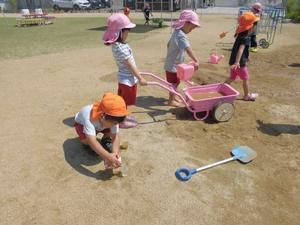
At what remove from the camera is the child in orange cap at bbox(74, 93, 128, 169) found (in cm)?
333

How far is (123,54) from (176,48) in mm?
1150

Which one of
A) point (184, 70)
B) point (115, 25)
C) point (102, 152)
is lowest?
point (102, 152)

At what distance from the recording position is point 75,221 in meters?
3.06

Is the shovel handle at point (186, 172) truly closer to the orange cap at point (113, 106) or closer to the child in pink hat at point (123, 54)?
the orange cap at point (113, 106)

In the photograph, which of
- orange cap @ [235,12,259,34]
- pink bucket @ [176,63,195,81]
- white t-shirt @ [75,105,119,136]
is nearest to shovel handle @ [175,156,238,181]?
white t-shirt @ [75,105,119,136]

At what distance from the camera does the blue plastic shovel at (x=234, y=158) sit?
3673mm

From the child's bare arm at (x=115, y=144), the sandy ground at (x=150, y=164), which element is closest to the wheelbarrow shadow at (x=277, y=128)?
the sandy ground at (x=150, y=164)

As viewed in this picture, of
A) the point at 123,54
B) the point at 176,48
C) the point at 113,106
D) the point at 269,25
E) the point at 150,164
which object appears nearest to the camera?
the point at 113,106

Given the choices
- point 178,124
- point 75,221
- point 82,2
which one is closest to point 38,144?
point 75,221

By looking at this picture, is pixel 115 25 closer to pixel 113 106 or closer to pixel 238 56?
pixel 113 106

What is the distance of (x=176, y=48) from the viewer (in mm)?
5145

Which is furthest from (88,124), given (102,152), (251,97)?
(251,97)

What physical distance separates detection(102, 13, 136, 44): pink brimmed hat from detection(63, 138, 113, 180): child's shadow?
57.6 inches

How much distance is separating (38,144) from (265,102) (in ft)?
13.1
